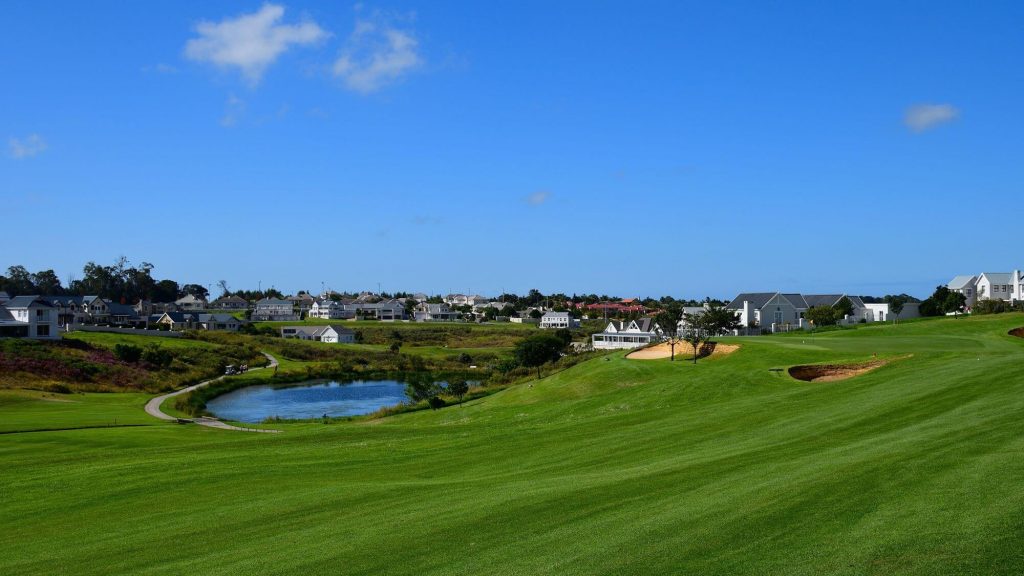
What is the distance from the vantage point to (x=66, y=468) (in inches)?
931

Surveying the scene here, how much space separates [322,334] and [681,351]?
99512mm

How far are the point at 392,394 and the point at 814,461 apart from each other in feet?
198

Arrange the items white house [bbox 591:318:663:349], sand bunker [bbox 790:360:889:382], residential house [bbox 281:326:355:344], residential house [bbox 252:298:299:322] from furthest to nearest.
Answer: residential house [bbox 252:298:299:322] < residential house [bbox 281:326:355:344] < white house [bbox 591:318:663:349] < sand bunker [bbox 790:360:889:382]

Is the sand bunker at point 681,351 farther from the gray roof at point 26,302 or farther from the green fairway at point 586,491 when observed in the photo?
the gray roof at point 26,302

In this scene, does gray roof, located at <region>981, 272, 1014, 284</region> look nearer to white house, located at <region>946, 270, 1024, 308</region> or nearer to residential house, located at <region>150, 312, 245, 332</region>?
white house, located at <region>946, 270, 1024, 308</region>

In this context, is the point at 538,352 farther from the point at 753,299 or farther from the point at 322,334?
the point at 322,334

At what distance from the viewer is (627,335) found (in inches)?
4173

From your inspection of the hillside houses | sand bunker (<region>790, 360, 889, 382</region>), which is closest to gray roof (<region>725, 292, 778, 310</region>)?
the hillside houses

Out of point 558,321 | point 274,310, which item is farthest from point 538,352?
point 274,310

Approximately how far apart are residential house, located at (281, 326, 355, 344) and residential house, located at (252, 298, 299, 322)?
1849 inches

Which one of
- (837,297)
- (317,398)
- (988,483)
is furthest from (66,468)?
(837,297)

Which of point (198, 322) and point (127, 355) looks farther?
point (198, 322)

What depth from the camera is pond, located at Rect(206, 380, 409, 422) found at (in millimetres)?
59125

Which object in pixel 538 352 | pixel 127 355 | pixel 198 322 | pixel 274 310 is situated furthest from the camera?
pixel 274 310
